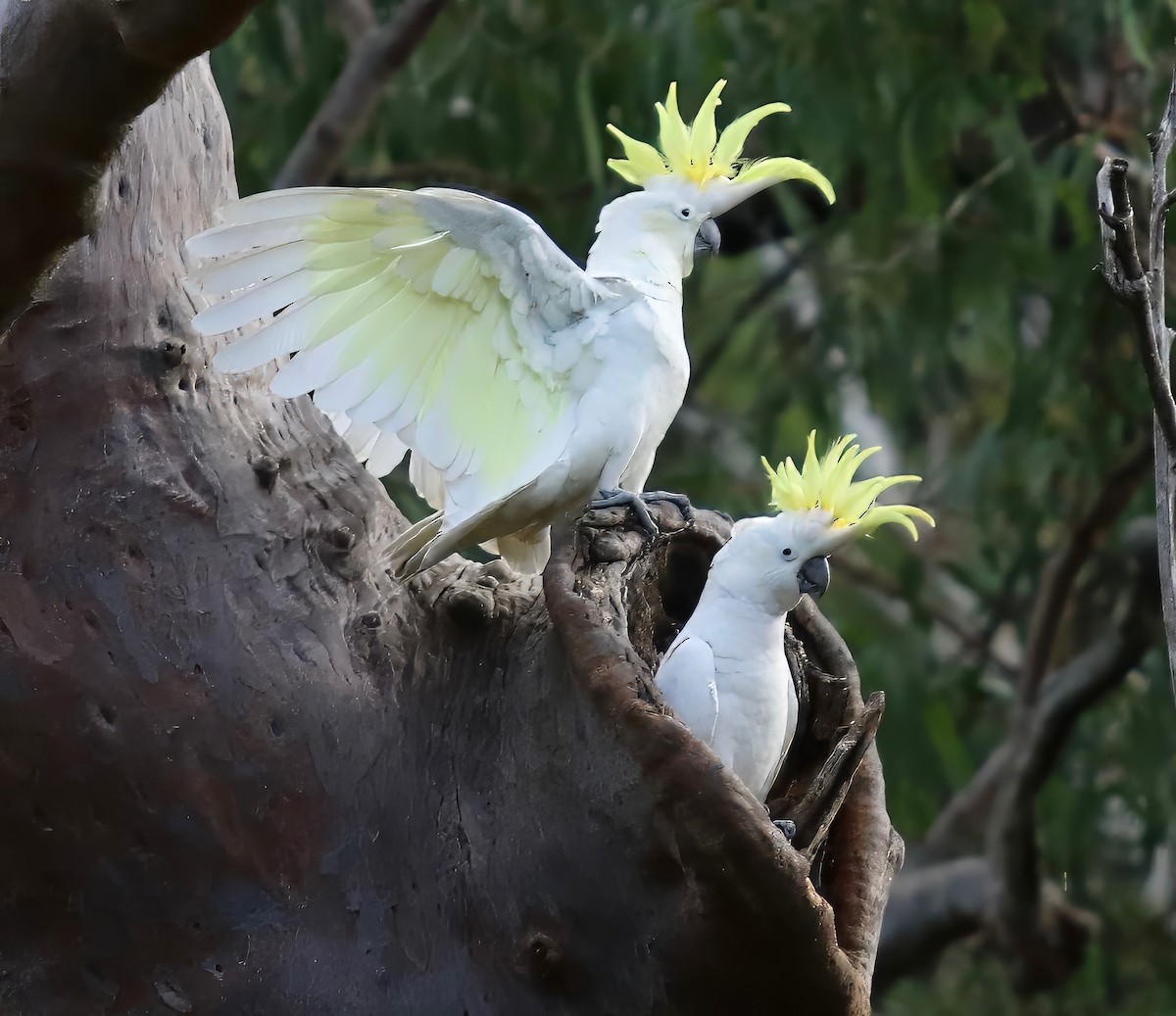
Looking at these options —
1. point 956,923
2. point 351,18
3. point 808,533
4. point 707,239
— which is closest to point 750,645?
point 808,533

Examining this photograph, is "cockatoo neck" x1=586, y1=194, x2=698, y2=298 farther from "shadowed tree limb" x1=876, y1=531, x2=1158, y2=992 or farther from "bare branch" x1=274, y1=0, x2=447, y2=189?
"shadowed tree limb" x1=876, y1=531, x2=1158, y2=992

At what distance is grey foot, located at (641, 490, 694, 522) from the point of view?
201 centimetres

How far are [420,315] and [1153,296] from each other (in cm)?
84

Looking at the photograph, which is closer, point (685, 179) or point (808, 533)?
point (808, 533)

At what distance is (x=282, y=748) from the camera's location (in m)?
1.76

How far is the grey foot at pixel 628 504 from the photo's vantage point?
6.18 feet

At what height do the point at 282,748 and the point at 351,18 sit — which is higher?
the point at 351,18

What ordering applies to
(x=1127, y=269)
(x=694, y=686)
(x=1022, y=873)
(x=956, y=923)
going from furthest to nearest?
(x=956, y=923) → (x=1022, y=873) → (x=694, y=686) → (x=1127, y=269)

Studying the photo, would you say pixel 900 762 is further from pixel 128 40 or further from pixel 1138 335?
pixel 128 40

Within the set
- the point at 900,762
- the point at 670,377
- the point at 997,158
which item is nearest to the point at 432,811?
the point at 670,377

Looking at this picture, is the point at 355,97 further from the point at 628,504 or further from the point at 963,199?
the point at 628,504

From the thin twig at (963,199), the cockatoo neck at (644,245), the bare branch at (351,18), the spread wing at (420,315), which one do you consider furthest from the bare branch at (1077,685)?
the bare branch at (351,18)

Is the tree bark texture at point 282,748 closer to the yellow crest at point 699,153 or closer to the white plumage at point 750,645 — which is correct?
the white plumage at point 750,645

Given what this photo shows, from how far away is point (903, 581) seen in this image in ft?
12.5
